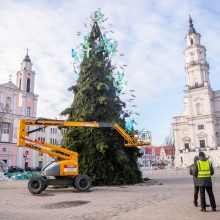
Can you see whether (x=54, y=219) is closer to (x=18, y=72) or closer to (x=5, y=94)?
(x=5, y=94)

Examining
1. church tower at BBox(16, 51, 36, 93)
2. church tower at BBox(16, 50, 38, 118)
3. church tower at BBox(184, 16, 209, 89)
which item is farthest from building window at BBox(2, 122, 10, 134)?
church tower at BBox(184, 16, 209, 89)

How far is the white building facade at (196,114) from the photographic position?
252 feet

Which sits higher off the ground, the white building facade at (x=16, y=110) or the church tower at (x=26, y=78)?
the church tower at (x=26, y=78)

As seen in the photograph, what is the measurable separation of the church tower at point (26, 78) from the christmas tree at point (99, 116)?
127ft

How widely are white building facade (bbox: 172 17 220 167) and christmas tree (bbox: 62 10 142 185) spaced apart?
5912 cm

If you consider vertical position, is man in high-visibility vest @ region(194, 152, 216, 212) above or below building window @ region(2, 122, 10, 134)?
below

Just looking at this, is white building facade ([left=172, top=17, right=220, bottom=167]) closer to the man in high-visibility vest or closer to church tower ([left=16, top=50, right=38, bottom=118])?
church tower ([left=16, top=50, right=38, bottom=118])

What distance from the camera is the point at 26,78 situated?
193 feet

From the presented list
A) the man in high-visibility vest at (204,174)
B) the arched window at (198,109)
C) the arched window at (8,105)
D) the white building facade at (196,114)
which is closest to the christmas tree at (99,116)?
the man in high-visibility vest at (204,174)

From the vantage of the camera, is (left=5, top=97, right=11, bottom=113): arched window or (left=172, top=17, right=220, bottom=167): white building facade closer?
(left=5, top=97, right=11, bottom=113): arched window

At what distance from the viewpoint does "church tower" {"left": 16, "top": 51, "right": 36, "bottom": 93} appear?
5834 cm

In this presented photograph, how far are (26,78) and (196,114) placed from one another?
167 feet

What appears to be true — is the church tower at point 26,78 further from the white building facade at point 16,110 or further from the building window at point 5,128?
the building window at point 5,128

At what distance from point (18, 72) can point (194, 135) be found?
52969 mm
